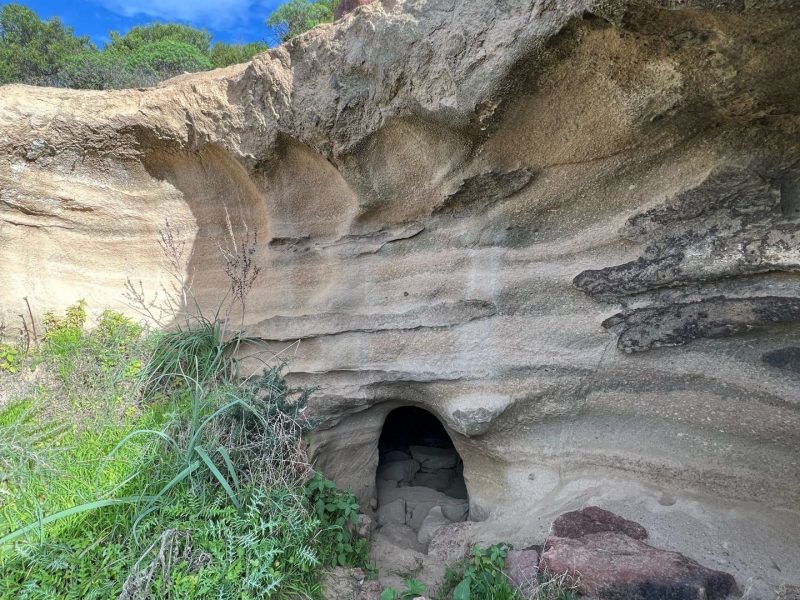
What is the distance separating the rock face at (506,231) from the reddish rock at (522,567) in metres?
0.11

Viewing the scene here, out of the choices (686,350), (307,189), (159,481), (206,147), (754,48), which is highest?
(206,147)

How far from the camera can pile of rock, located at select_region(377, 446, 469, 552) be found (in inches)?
103

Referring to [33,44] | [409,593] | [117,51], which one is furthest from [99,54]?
[409,593]

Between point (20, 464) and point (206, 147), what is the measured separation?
6.35 ft

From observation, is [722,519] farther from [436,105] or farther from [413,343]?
[436,105]

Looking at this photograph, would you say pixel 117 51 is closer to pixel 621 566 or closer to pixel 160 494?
pixel 160 494

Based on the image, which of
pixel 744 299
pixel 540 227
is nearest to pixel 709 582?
pixel 744 299

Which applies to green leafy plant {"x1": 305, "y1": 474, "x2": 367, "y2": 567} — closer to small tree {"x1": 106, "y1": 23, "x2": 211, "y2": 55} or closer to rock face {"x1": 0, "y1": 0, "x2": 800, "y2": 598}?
rock face {"x1": 0, "y1": 0, "x2": 800, "y2": 598}

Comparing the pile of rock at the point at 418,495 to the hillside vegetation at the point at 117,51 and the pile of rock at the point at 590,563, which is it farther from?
the hillside vegetation at the point at 117,51

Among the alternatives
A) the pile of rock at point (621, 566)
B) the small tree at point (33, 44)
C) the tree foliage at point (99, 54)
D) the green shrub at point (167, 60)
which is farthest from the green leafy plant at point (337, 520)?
the small tree at point (33, 44)

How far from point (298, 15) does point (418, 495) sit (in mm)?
12876

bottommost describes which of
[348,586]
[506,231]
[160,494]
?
[348,586]

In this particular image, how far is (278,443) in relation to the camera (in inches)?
85.4

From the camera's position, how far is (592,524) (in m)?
2.04
